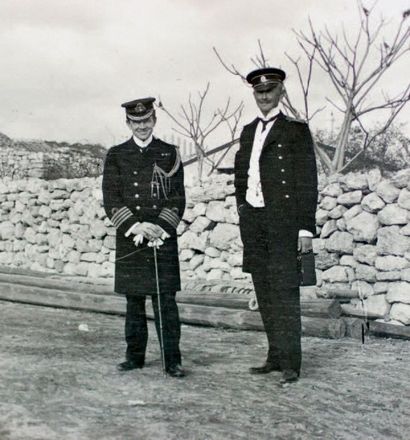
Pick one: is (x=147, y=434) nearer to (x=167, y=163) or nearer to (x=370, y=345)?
(x=167, y=163)

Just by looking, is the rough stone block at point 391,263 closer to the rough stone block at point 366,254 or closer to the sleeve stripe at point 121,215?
the rough stone block at point 366,254

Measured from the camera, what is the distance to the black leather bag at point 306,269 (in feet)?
14.3

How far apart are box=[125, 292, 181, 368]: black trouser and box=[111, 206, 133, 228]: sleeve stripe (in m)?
0.57

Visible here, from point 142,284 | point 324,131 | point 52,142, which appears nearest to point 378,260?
point 142,284

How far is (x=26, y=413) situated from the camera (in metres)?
3.63

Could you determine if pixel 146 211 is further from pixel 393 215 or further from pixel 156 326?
pixel 393 215

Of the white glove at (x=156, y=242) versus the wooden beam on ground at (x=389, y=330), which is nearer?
the white glove at (x=156, y=242)

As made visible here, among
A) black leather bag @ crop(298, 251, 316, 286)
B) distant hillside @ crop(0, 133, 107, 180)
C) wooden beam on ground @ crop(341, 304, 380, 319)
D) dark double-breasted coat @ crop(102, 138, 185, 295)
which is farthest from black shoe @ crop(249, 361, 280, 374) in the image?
distant hillside @ crop(0, 133, 107, 180)

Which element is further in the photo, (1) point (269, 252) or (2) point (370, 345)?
(2) point (370, 345)

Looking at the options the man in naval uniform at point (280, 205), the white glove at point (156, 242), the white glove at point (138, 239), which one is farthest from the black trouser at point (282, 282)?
the white glove at point (138, 239)

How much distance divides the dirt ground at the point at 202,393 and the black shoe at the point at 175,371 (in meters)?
0.08

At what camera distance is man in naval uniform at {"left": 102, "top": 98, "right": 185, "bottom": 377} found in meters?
4.57

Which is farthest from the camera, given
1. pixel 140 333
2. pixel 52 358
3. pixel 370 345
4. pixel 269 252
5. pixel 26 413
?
pixel 370 345

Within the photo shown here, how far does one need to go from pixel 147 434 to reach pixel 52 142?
66.7 feet
